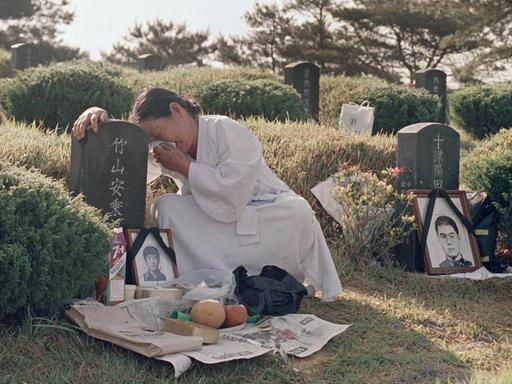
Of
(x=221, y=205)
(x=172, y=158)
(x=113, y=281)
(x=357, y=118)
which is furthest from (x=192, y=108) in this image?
(x=357, y=118)

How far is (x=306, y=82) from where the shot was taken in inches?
531

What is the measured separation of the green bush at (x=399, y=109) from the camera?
1245cm

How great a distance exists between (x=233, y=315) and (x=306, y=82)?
9.64 m

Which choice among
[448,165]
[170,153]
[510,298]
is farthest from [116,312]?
[448,165]

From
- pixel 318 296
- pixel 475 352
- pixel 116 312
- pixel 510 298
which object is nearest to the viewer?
pixel 116 312

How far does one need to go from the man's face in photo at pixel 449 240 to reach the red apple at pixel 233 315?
249 cm

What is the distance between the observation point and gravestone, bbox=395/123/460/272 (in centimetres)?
641

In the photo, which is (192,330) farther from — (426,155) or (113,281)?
(426,155)

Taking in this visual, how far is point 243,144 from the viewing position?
16.1ft

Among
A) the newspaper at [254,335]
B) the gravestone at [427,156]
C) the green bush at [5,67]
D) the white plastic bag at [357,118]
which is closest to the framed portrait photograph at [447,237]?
the gravestone at [427,156]

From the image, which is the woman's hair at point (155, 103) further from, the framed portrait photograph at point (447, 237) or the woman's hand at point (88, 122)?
the framed portrait photograph at point (447, 237)

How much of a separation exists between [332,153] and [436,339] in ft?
9.35

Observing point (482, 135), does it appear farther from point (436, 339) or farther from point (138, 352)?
point (138, 352)

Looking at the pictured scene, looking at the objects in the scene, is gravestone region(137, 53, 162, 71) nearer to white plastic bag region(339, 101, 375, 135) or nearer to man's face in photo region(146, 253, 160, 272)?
white plastic bag region(339, 101, 375, 135)
